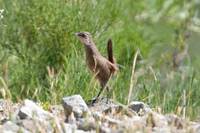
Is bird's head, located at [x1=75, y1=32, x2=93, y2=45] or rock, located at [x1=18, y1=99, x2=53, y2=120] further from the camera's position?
bird's head, located at [x1=75, y1=32, x2=93, y2=45]

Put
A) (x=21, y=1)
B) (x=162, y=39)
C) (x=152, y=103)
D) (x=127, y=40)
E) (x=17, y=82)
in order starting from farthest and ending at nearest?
(x=162, y=39)
(x=127, y=40)
(x=21, y=1)
(x=17, y=82)
(x=152, y=103)

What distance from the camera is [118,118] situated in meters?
5.55

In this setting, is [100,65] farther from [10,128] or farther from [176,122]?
[10,128]

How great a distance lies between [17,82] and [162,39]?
8.85 feet

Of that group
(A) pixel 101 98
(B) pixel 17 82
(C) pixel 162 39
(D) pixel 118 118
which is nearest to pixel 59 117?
(D) pixel 118 118

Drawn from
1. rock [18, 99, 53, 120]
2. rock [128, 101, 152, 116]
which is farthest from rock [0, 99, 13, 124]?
rock [128, 101, 152, 116]

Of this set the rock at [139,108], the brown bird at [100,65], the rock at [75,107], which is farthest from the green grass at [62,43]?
the rock at [75,107]

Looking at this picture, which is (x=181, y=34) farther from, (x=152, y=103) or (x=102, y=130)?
(x=102, y=130)

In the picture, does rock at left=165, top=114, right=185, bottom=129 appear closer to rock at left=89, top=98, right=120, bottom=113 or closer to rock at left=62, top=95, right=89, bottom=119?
rock at left=62, top=95, right=89, bottom=119

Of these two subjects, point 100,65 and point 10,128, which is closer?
point 10,128

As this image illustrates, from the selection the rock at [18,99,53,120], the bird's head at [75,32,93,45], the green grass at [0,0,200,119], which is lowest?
the green grass at [0,0,200,119]

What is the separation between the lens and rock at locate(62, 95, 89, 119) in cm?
556

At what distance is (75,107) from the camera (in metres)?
5.59

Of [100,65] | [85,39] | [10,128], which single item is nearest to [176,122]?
[10,128]
